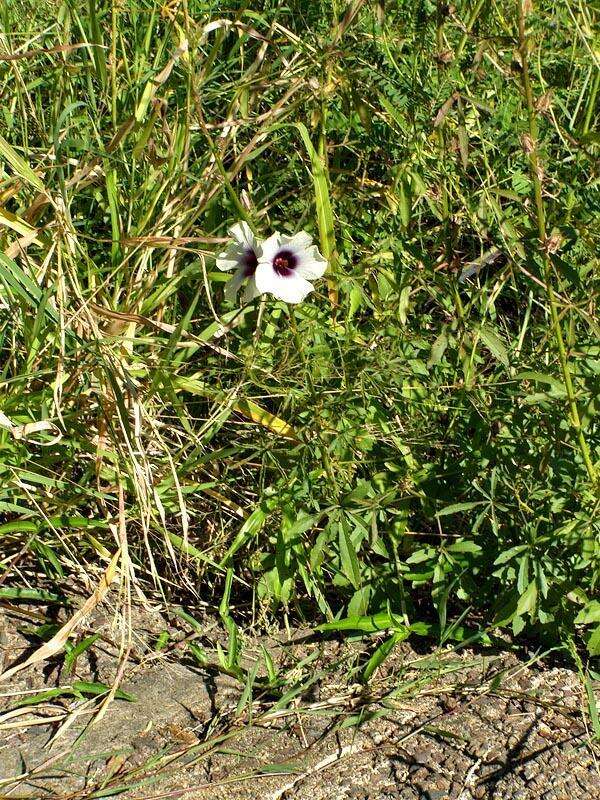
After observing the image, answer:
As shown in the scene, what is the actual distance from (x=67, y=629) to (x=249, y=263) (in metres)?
0.84

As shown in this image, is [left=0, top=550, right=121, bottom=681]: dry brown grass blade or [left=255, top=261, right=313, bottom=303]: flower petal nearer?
[left=255, top=261, right=313, bottom=303]: flower petal

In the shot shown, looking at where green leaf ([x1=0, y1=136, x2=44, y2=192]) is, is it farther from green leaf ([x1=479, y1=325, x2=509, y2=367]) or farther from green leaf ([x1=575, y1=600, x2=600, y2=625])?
green leaf ([x1=575, y1=600, x2=600, y2=625])

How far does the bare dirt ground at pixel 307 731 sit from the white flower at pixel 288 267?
0.79 meters

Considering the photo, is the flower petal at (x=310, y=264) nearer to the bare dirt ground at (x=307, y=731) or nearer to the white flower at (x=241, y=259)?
the white flower at (x=241, y=259)

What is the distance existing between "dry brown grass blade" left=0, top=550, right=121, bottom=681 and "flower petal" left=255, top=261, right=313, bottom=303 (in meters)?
0.64

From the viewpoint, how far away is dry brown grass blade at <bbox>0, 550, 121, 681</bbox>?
196 cm

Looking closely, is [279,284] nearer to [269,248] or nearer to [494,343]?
[269,248]

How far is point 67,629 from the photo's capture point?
197 cm

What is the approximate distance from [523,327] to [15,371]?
1.14 m

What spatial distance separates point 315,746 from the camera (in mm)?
1869

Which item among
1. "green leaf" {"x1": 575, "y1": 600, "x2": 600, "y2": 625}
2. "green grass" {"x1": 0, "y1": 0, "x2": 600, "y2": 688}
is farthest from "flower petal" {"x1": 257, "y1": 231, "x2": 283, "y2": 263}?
"green leaf" {"x1": 575, "y1": 600, "x2": 600, "y2": 625}

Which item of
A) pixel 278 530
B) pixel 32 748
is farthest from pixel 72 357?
pixel 32 748

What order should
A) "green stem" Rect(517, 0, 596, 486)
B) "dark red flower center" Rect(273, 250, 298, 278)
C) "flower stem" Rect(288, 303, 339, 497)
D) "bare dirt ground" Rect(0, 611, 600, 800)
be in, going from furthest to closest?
"flower stem" Rect(288, 303, 339, 497), "dark red flower center" Rect(273, 250, 298, 278), "bare dirt ground" Rect(0, 611, 600, 800), "green stem" Rect(517, 0, 596, 486)

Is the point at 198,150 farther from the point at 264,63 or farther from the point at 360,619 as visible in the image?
the point at 360,619
